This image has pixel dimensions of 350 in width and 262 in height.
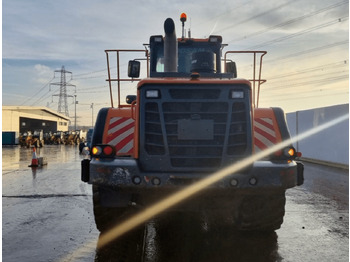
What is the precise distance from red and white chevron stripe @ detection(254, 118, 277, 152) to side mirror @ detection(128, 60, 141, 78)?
2352 millimetres

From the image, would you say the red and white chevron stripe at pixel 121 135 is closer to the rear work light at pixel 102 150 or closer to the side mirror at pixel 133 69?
the rear work light at pixel 102 150

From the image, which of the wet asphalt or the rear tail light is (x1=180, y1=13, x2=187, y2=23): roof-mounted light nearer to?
the rear tail light

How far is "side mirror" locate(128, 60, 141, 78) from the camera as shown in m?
6.55

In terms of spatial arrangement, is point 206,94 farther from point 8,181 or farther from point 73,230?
point 8,181

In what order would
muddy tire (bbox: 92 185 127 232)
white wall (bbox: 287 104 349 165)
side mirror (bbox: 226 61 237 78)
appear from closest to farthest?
1. muddy tire (bbox: 92 185 127 232)
2. side mirror (bbox: 226 61 237 78)
3. white wall (bbox: 287 104 349 165)

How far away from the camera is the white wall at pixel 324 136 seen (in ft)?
51.6

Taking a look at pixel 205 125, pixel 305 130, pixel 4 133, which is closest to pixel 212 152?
pixel 205 125

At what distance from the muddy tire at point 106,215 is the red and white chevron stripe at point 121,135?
68 centimetres

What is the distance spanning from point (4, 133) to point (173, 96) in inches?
1957

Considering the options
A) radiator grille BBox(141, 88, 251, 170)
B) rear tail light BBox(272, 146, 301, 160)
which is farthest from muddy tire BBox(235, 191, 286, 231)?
radiator grille BBox(141, 88, 251, 170)

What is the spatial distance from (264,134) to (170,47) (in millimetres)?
2225

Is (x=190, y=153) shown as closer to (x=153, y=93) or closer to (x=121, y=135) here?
(x=153, y=93)

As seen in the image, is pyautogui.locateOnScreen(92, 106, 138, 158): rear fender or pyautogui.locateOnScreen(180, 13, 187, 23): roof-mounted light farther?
pyautogui.locateOnScreen(180, 13, 187, 23): roof-mounted light

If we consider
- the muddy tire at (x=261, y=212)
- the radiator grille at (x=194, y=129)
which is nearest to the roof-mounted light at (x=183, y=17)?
the radiator grille at (x=194, y=129)
